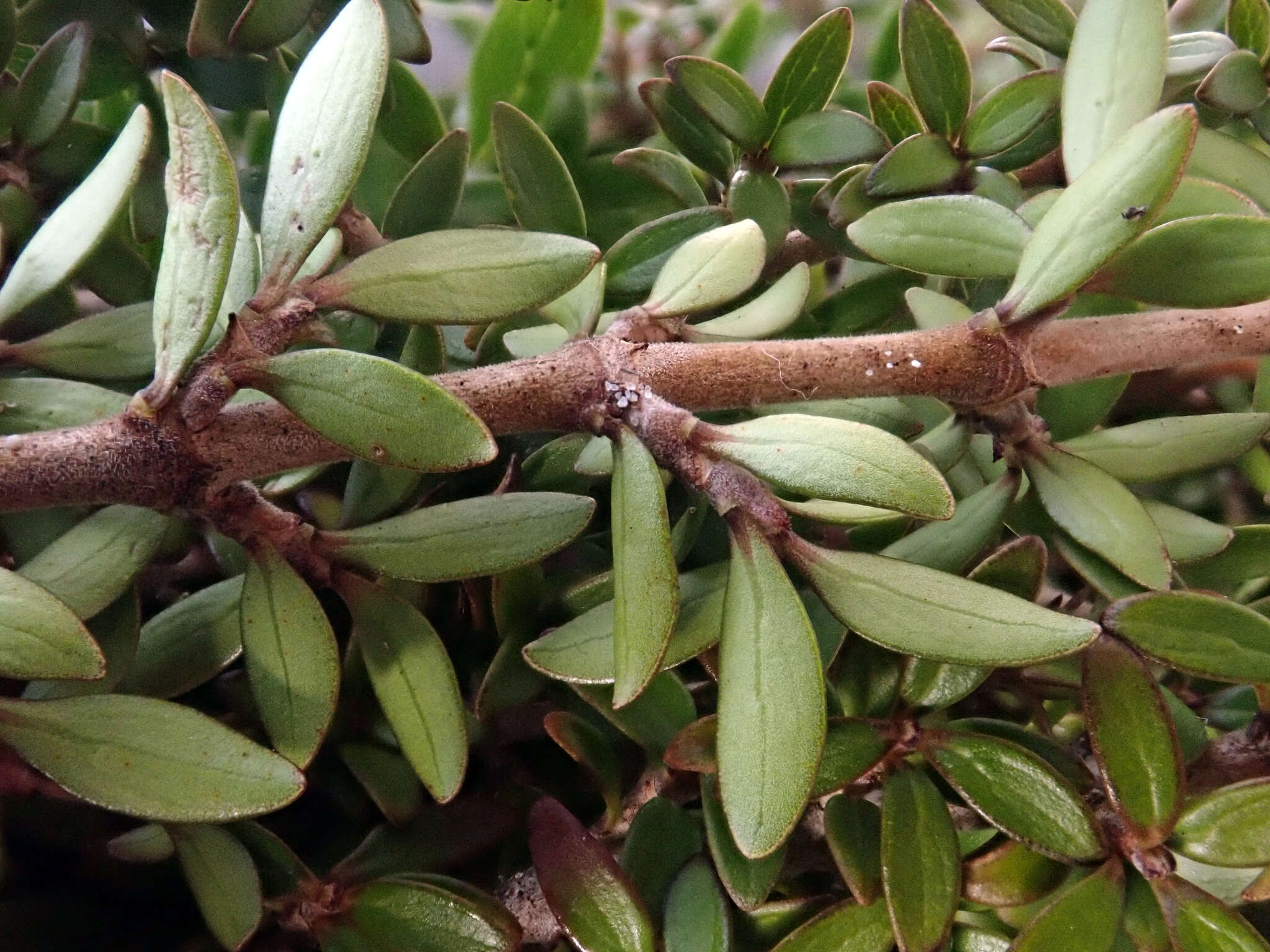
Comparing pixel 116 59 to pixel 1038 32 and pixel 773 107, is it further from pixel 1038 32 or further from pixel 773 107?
pixel 1038 32

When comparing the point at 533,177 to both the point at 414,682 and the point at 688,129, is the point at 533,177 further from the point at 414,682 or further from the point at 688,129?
the point at 414,682

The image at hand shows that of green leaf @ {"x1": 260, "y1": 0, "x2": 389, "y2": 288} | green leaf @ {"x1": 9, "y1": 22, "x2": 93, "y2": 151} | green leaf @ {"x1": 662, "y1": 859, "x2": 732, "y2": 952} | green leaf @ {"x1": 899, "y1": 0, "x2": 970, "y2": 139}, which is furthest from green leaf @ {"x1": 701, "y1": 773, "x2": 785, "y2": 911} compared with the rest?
green leaf @ {"x1": 9, "y1": 22, "x2": 93, "y2": 151}

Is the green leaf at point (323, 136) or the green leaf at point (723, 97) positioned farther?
the green leaf at point (723, 97)

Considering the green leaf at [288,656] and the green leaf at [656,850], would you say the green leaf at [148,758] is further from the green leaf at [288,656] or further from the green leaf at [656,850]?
the green leaf at [656,850]

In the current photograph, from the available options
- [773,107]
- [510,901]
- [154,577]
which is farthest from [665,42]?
[510,901]

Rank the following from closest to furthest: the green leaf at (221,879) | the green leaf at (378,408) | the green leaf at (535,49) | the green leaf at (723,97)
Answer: the green leaf at (378,408), the green leaf at (221,879), the green leaf at (723,97), the green leaf at (535,49)

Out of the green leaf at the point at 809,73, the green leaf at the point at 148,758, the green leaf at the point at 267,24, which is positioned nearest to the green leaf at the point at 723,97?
the green leaf at the point at 809,73

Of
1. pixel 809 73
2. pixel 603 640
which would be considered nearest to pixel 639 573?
pixel 603 640
